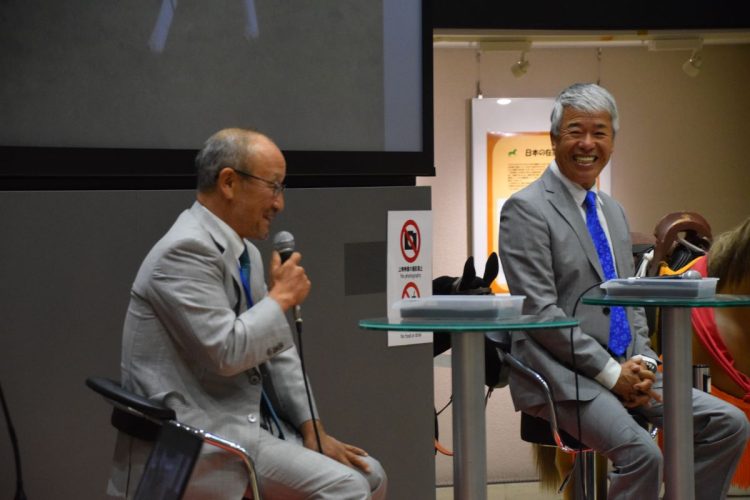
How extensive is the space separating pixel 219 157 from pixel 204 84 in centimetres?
87

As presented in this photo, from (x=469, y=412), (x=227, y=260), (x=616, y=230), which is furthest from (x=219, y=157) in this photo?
(x=616, y=230)

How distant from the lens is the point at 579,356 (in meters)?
3.76

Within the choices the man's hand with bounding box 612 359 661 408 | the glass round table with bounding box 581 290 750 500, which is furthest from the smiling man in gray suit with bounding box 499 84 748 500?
the glass round table with bounding box 581 290 750 500

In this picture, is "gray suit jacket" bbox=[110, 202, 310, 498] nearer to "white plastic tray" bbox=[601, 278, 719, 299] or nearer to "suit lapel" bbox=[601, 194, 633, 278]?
"white plastic tray" bbox=[601, 278, 719, 299]

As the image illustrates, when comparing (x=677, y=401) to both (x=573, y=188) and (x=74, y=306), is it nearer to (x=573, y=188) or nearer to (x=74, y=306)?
(x=573, y=188)

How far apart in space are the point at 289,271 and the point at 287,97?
1254 millimetres

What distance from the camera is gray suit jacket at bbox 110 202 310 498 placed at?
301 cm

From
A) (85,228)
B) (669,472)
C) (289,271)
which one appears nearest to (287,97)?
(85,228)

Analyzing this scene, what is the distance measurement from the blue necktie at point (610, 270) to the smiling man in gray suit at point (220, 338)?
1.18 metres

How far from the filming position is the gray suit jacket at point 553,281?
149 inches

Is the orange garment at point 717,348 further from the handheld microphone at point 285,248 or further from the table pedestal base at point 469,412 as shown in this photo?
the handheld microphone at point 285,248

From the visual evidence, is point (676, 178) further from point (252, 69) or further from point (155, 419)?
point (155, 419)

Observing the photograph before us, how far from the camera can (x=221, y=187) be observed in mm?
3232

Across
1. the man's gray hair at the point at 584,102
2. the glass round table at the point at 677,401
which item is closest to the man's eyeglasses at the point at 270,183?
the glass round table at the point at 677,401
